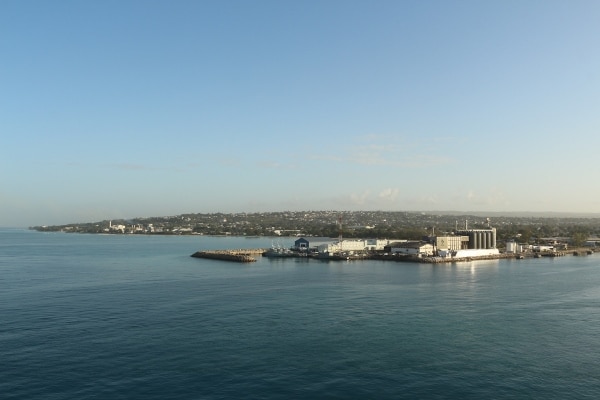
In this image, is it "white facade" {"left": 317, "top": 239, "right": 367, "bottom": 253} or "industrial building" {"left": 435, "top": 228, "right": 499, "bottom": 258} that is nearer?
"industrial building" {"left": 435, "top": 228, "right": 499, "bottom": 258}

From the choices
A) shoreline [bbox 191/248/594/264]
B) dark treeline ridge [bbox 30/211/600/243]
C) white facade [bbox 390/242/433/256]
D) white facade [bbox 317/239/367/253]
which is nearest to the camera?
shoreline [bbox 191/248/594/264]

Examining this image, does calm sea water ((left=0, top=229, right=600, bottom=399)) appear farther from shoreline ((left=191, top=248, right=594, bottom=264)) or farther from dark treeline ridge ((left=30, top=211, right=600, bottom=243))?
dark treeline ridge ((left=30, top=211, right=600, bottom=243))

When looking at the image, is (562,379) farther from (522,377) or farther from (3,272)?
(3,272)

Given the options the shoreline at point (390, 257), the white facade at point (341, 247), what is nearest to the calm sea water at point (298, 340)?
the shoreline at point (390, 257)

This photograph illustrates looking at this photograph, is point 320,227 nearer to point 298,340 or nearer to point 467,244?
point 467,244

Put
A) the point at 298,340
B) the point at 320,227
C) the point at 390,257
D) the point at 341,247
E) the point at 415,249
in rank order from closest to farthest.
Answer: the point at 298,340 < the point at 390,257 < the point at 415,249 < the point at 341,247 < the point at 320,227

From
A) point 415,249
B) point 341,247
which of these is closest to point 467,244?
point 415,249

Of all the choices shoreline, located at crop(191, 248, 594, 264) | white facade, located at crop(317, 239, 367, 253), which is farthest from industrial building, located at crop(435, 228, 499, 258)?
white facade, located at crop(317, 239, 367, 253)

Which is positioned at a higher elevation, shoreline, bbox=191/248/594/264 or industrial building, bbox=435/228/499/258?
industrial building, bbox=435/228/499/258
